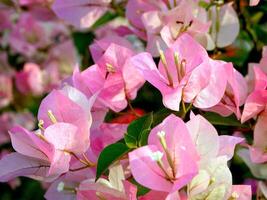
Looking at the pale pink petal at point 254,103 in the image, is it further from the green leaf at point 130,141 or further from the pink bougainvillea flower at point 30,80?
the pink bougainvillea flower at point 30,80

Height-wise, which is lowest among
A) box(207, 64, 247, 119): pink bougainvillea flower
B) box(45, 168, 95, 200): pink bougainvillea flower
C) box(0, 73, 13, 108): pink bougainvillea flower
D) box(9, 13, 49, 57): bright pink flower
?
box(0, 73, 13, 108): pink bougainvillea flower

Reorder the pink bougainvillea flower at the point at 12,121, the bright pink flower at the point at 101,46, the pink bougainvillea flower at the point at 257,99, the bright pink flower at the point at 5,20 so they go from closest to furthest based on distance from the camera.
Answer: the pink bougainvillea flower at the point at 257,99
the bright pink flower at the point at 101,46
the bright pink flower at the point at 5,20
the pink bougainvillea flower at the point at 12,121

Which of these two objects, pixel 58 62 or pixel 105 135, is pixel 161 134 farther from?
pixel 58 62

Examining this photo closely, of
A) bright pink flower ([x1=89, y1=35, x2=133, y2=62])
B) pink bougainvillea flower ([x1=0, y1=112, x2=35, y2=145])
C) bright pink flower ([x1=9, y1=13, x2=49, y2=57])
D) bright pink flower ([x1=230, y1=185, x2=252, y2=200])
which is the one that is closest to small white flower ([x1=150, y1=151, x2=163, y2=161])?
bright pink flower ([x1=230, y1=185, x2=252, y2=200])

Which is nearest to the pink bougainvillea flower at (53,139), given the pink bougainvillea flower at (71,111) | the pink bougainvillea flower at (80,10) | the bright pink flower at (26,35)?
the pink bougainvillea flower at (71,111)

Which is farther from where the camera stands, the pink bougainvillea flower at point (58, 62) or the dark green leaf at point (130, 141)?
the pink bougainvillea flower at point (58, 62)

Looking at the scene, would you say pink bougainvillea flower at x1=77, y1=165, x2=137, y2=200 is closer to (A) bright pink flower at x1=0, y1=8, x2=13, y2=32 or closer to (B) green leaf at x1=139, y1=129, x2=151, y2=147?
(B) green leaf at x1=139, y1=129, x2=151, y2=147

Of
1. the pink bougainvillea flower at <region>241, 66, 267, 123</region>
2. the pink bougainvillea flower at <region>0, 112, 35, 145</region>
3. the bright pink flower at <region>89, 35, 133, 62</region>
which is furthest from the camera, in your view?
the pink bougainvillea flower at <region>0, 112, 35, 145</region>

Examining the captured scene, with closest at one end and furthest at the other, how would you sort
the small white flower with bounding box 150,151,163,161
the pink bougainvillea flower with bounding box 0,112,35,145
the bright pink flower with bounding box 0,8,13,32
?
the small white flower with bounding box 150,151,163,161
the bright pink flower with bounding box 0,8,13,32
the pink bougainvillea flower with bounding box 0,112,35,145

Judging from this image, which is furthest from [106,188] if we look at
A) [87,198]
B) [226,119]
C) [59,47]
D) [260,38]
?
[59,47]
